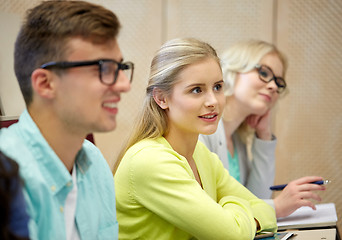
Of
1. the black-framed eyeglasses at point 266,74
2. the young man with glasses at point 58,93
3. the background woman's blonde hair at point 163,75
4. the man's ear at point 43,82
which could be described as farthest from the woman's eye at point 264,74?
the man's ear at point 43,82

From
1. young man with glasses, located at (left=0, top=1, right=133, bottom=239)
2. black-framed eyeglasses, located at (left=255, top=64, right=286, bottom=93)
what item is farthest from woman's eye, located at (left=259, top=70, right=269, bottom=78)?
young man with glasses, located at (left=0, top=1, right=133, bottom=239)

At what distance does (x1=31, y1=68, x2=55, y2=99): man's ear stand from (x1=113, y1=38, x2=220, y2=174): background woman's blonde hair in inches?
21.9

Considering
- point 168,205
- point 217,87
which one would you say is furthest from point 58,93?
point 217,87

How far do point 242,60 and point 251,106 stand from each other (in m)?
0.23

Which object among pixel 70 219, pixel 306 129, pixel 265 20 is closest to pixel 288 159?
pixel 306 129

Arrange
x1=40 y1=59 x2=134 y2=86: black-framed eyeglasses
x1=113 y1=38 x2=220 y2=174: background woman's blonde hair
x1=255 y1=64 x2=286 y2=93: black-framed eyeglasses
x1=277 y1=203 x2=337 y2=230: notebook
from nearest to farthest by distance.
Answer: x1=40 y1=59 x2=134 y2=86: black-framed eyeglasses → x1=113 y1=38 x2=220 y2=174: background woman's blonde hair → x1=277 y1=203 x2=337 y2=230: notebook → x1=255 y1=64 x2=286 y2=93: black-framed eyeglasses

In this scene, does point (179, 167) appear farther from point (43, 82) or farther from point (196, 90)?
point (43, 82)

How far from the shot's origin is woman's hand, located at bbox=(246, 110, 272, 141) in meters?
2.34

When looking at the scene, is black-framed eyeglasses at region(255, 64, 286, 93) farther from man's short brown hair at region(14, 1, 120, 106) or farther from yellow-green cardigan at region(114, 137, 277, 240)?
man's short brown hair at region(14, 1, 120, 106)

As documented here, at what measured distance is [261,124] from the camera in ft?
7.68

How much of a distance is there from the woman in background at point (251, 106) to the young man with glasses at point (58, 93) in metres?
1.25

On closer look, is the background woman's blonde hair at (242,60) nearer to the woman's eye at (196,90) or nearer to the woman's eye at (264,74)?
the woman's eye at (264,74)

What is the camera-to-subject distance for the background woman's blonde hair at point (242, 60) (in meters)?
2.26

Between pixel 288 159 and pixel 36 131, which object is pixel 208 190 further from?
pixel 288 159
